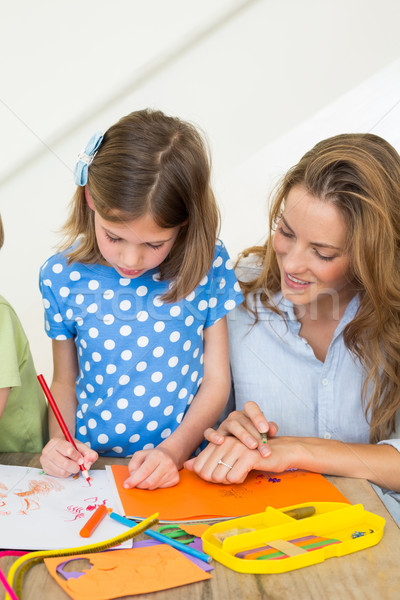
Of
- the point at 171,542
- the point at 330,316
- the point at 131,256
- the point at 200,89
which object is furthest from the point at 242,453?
the point at 200,89

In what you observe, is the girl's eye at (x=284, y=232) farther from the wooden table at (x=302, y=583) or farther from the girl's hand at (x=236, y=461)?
the wooden table at (x=302, y=583)

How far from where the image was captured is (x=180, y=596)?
24.2 inches

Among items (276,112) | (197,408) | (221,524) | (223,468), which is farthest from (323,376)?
(276,112)

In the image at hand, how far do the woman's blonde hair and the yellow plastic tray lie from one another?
1.44 ft

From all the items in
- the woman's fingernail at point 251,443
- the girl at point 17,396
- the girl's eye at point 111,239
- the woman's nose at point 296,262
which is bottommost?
the woman's fingernail at point 251,443

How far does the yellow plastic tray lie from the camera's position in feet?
2.15

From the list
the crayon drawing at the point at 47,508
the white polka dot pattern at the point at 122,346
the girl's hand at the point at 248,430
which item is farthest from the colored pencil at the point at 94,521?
the white polka dot pattern at the point at 122,346

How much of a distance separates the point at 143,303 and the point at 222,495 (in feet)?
1.34

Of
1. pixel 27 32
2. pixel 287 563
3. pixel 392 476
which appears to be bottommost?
pixel 392 476

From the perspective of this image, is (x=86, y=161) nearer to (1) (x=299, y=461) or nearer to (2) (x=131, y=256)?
(2) (x=131, y=256)

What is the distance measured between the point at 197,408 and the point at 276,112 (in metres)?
1.81

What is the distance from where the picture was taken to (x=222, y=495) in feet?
2.85

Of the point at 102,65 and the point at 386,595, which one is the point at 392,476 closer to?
the point at 386,595

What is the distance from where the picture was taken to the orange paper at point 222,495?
811 mm
